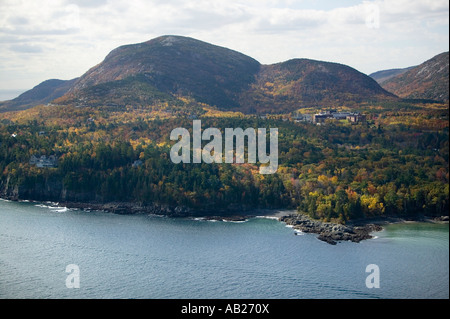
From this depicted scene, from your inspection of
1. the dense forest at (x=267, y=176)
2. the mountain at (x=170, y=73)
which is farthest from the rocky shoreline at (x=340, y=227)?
the mountain at (x=170, y=73)

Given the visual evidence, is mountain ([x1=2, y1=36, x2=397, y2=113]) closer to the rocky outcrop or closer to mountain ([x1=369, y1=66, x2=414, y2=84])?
mountain ([x1=369, y1=66, x2=414, y2=84])

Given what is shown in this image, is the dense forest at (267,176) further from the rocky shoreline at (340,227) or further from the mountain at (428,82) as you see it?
the mountain at (428,82)

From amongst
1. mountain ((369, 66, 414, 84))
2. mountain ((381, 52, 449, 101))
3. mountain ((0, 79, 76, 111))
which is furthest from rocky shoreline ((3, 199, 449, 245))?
mountain ((369, 66, 414, 84))

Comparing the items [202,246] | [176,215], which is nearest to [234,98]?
[176,215]

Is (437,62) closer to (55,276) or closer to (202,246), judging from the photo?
(202,246)

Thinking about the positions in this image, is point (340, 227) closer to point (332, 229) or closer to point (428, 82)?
point (332, 229)

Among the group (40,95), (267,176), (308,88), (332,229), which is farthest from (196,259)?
(40,95)
